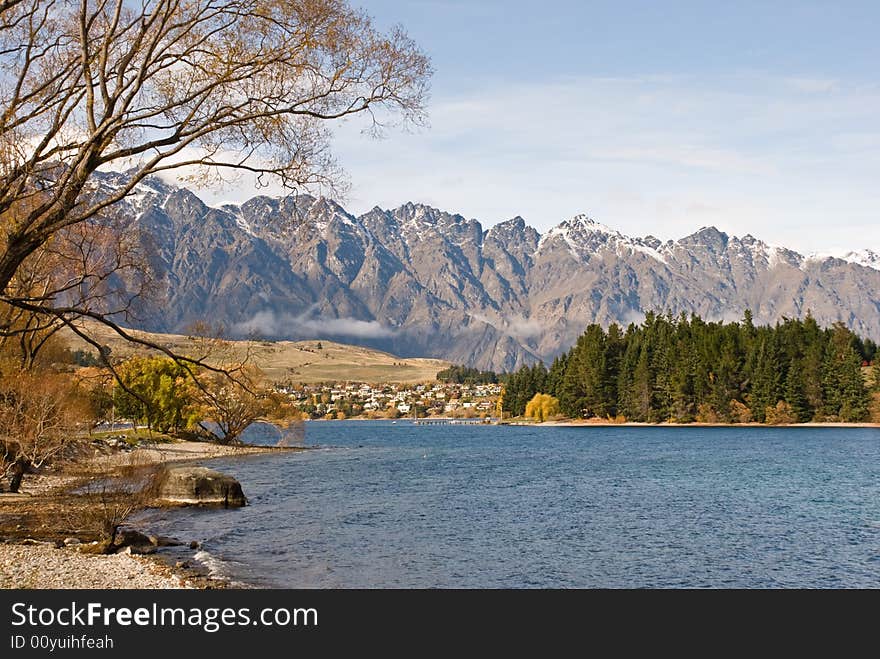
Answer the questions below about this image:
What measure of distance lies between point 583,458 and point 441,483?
1131 inches

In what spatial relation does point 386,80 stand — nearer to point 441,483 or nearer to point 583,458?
point 441,483

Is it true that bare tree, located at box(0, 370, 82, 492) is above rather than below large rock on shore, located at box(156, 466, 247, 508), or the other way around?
above

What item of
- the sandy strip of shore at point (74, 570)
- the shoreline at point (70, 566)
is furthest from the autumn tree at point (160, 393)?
the sandy strip of shore at point (74, 570)

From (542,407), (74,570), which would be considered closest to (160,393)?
(74,570)

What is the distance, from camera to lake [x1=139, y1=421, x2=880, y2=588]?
27.7 meters

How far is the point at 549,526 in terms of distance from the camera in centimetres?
3844

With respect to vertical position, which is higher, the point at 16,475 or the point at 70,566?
the point at 70,566

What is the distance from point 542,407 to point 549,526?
156 metres

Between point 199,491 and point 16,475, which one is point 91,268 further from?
point 199,491

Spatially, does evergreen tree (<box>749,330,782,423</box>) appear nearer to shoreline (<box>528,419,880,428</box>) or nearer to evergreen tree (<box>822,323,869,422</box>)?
shoreline (<box>528,419,880,428</box>)

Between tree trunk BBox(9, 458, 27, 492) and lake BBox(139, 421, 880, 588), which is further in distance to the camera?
tree trunk BBox(9, 458, 27, 492)

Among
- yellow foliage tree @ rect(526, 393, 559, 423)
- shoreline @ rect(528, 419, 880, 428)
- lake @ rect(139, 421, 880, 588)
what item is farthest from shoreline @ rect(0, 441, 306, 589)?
yellow foliage tree @ rect(526, 393, 559, 423)

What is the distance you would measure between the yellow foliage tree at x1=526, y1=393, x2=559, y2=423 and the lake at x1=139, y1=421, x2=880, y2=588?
373ft

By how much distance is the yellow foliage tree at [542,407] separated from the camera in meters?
191
